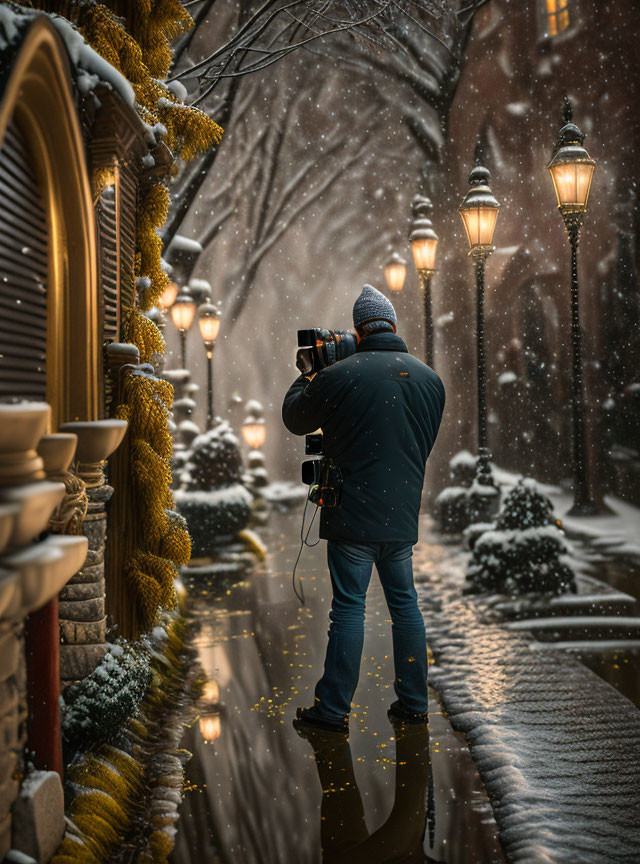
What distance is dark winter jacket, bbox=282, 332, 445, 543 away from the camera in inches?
167

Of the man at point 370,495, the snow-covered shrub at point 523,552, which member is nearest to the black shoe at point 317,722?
the man at point 370,495

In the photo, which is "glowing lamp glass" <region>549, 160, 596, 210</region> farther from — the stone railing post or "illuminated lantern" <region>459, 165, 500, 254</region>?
the stone railing post

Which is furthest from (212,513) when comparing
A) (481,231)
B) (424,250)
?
(481,231)

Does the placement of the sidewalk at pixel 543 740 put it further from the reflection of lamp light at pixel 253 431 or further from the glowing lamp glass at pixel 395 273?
the reflection of lamp light at pixel 253 431

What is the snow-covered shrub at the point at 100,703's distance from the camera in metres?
3.61

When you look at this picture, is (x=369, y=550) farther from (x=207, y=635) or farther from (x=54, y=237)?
(x=207, y=635)

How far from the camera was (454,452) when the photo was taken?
58.3 ft

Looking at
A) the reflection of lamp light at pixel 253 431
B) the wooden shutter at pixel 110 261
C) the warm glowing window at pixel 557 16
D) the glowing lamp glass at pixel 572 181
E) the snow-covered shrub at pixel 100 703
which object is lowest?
the snow-covered shrub at pixel 100 703

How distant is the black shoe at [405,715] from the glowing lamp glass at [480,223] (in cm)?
596

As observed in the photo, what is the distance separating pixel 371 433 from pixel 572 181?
5.18 m

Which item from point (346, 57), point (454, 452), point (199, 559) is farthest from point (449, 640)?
point (346, 57)

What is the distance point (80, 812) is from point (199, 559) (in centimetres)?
690

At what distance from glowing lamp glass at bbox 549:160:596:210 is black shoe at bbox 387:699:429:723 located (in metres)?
5.71

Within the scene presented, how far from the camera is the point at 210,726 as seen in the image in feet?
14.8
